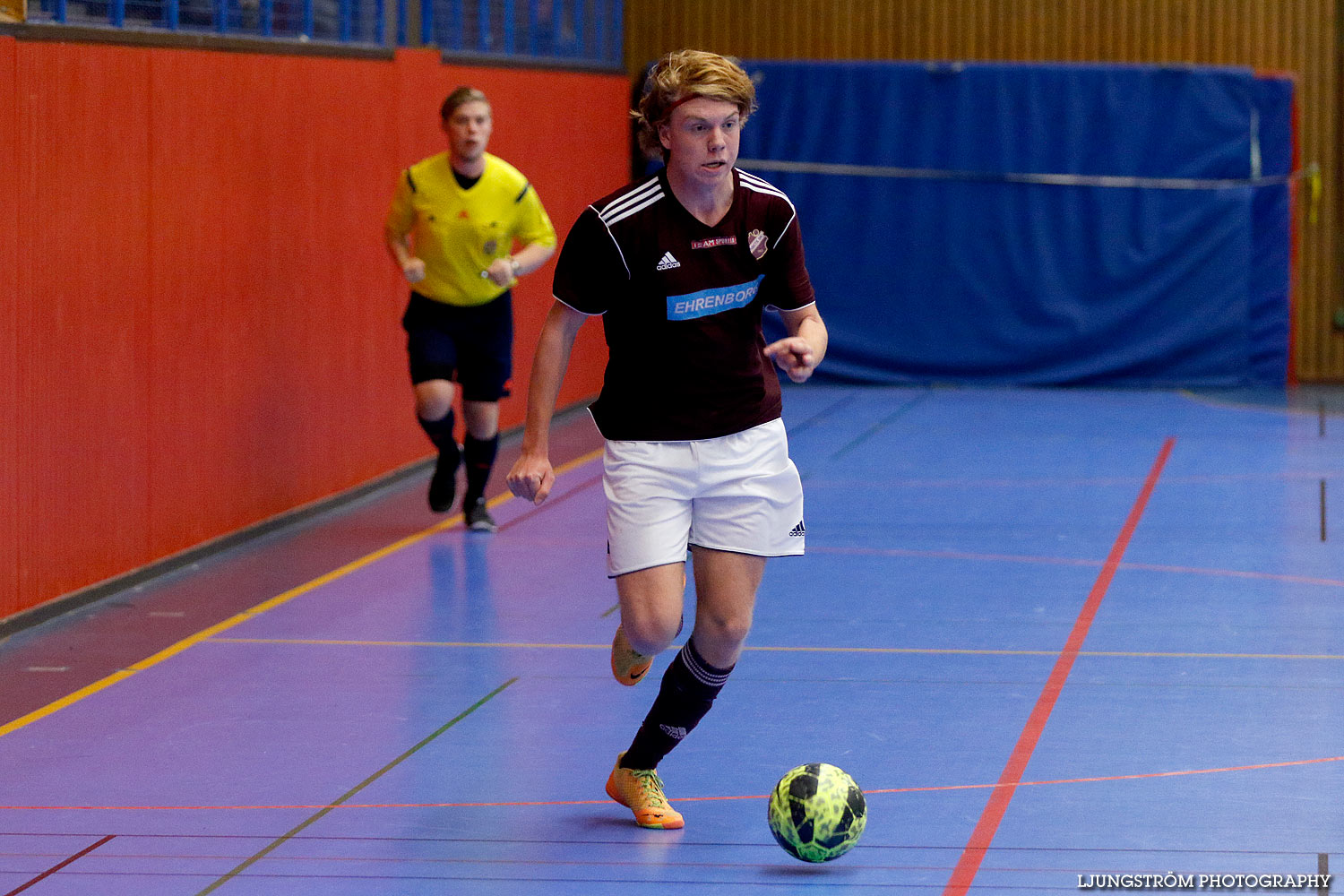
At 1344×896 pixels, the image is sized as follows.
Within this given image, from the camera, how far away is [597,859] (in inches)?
168

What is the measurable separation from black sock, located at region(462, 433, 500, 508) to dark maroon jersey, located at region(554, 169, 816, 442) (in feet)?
14.3

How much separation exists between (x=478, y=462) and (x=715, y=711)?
133 inches

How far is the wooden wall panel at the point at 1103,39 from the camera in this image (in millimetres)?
15219

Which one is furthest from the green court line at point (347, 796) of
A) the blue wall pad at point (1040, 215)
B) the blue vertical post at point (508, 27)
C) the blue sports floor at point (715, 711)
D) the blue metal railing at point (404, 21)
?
the blue wall pad at point (1040, 215)

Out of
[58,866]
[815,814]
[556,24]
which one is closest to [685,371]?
[815,814]

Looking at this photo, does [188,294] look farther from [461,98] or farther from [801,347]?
[801,347]

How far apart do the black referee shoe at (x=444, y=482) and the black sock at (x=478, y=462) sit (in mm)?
70

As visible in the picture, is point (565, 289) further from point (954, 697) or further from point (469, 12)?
point (469, 12)

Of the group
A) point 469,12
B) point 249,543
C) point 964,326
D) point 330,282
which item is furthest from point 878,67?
point 249,543

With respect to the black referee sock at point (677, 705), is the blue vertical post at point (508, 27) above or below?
above

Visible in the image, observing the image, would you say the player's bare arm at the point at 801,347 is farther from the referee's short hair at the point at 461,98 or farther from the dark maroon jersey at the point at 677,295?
the referee's short hair at the point at 461,98

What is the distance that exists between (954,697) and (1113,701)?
0.49m

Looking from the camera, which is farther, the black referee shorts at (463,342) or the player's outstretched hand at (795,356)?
the black referee shorts at (463,342)

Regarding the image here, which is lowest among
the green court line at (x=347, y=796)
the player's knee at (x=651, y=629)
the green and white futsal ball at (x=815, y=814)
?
the green court line at (x=347, y=796)
